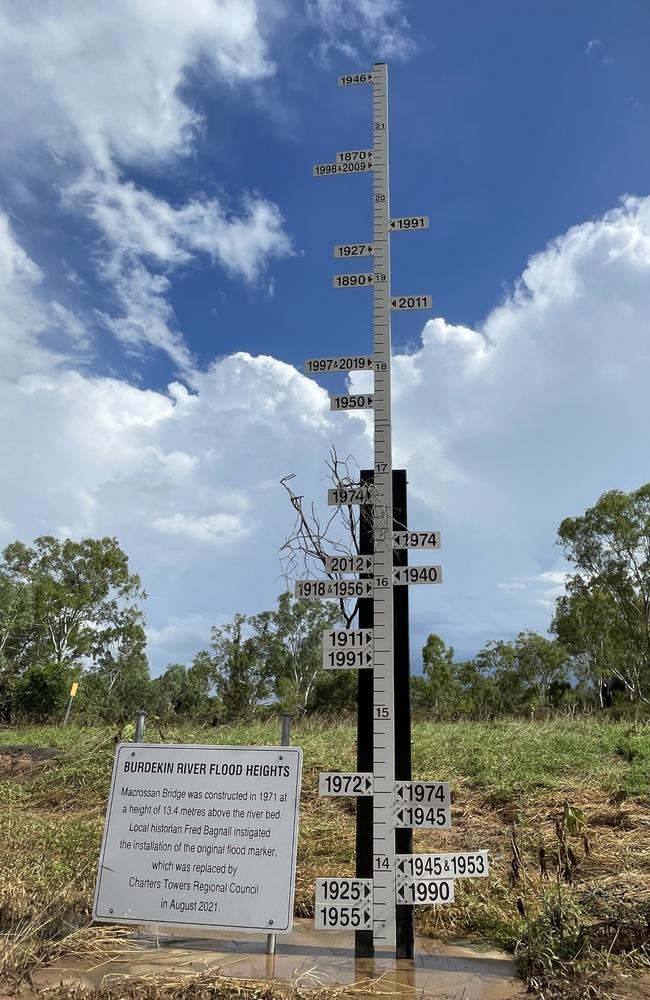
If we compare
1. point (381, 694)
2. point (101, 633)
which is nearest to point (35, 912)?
point (381, 694)

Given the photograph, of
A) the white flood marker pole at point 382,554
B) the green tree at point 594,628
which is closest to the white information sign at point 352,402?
the white flood marker pole at point 382,554

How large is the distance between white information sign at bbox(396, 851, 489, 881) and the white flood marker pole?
7cm

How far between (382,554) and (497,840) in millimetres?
2928

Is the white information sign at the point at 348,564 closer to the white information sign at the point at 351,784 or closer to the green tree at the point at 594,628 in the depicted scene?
the white information sign at the point at 351,784

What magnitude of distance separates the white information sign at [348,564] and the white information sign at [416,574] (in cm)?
17

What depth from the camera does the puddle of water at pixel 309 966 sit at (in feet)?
11.4

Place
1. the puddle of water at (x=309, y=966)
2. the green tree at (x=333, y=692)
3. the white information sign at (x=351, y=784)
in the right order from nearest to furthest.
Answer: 1. the puddle of water at (x=309, y=966)
2. the white information sign at (x=351, y=784)
3. the green tree at (x=333, y=692)

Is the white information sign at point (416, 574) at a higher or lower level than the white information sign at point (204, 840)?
higher

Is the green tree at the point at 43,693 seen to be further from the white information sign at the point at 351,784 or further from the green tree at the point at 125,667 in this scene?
the white information sign at the point at 351,784

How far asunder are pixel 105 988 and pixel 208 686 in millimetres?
39527

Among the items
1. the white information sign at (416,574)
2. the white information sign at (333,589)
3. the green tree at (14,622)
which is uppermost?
the green tree at (14,622)

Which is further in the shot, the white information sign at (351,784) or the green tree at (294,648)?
the green tree at (294,648)

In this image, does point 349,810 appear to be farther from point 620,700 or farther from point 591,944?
point 620,700

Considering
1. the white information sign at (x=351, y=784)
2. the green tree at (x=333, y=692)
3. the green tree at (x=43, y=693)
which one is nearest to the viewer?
the white information sign at (x=351, y=784)
